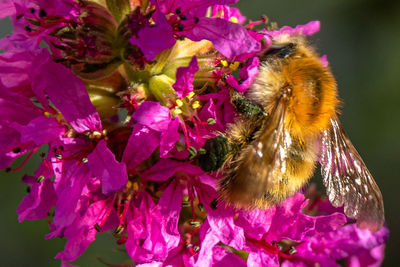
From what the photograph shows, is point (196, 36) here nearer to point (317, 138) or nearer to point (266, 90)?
point (266, 90)

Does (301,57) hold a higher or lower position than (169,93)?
higher

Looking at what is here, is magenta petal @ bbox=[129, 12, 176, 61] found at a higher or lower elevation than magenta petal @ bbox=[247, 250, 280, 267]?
higher

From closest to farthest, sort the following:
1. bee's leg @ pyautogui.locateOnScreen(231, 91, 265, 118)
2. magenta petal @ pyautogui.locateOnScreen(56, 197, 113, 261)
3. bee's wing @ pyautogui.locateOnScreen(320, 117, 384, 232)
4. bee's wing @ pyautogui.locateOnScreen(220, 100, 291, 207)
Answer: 1. bee's wing @ pyautogui.locateOnScreen(220, 100, 291, 207)
2. bee's leg @ pyautogui.locateOnScreen(231, 91, 265, 118)
3. magenta petal @ pyautogui.locateOnScreen(56, 197, 113, 261)
4. bee's wing @ pyautogui.locateOnScreen(320, 117, 384, 232)

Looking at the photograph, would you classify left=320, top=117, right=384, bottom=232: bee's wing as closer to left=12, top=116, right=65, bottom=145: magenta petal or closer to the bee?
the bee

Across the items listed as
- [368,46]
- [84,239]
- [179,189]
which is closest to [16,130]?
[84,239]

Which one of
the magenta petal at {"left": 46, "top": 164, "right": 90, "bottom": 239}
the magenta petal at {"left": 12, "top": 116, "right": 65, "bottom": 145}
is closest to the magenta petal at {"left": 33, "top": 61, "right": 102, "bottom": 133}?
the magenta petal at {"left": 12, "top": 116, "right": 65, "bottom": 145}

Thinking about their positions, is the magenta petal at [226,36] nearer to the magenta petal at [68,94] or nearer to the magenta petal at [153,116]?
the magenta petal at [153,116]

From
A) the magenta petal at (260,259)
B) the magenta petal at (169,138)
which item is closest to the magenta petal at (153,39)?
the magenta petal at (169,138)
